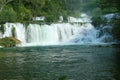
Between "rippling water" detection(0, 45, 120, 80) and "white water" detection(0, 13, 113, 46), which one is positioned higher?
"white water" detection(0, 13, 113, 46)

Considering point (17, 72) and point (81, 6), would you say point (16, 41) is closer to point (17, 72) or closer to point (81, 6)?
point (17, 72)

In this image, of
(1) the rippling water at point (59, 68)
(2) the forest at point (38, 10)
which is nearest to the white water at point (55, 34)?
(2) the forest at point (38, 10)

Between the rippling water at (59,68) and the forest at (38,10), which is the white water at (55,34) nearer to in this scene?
the forest at (38,10)

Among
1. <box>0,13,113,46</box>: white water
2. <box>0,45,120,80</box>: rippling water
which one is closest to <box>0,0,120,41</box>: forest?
<box>0,13,113,46</box>: white water

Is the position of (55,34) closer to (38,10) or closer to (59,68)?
(38,10)

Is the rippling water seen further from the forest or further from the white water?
the white water

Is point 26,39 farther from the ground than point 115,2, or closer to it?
closer to it

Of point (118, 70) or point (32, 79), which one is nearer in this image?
point (32, 79)

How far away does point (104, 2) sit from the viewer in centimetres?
3238

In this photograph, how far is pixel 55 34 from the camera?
52938mm

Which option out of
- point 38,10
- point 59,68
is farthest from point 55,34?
point 59,68

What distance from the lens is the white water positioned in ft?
165

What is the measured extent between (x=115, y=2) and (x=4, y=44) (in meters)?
17.3

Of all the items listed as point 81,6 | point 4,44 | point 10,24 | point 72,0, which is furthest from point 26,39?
point 81,6
